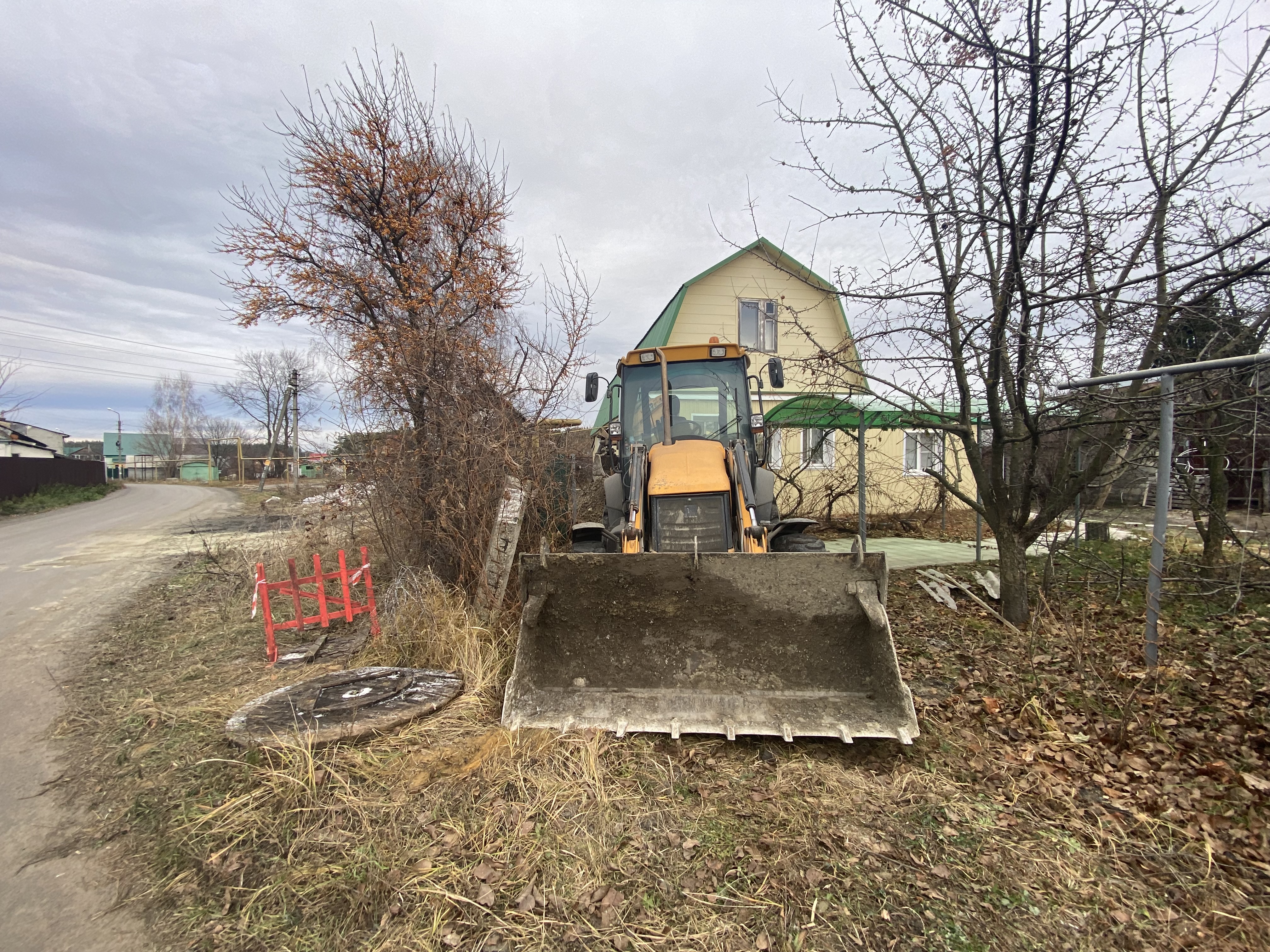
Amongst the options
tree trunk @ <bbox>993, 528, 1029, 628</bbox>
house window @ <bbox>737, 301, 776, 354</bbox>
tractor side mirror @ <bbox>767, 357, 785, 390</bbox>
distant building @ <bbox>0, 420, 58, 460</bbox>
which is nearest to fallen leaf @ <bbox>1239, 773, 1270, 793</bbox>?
tree trunk @ <bbox>993, 528, 1029, 628</bbox>

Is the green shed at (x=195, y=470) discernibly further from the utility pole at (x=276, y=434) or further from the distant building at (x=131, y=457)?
the utility pole at (x=276, y=434)

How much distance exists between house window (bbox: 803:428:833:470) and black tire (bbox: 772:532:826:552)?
12.4 feet

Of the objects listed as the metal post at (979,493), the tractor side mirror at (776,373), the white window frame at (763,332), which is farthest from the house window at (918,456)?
the white window frame at (763,332)

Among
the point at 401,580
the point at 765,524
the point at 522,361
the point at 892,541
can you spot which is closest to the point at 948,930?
the point at 765,524

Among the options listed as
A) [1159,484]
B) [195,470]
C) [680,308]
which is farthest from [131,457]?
[1159,484]

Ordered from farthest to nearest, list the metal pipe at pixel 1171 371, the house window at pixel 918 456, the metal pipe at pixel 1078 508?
the house window at pixel 918 456 < the metal pipe at pixel 1078 508 < the metal pipe at pixel 1171 371

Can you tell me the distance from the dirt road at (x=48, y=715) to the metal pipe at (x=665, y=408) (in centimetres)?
422

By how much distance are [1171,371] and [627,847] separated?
4281mm

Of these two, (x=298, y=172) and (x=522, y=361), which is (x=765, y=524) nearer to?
(x=522, y=361)

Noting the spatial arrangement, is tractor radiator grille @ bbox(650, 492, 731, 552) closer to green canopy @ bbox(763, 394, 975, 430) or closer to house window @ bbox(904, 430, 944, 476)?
green canopy @ bbox(763, 394, 975, 430)

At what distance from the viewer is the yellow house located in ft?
18.9

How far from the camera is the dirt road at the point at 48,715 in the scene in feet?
7.88

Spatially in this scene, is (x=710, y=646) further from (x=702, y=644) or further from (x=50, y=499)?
(x=50, y=499)

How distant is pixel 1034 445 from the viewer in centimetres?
502
